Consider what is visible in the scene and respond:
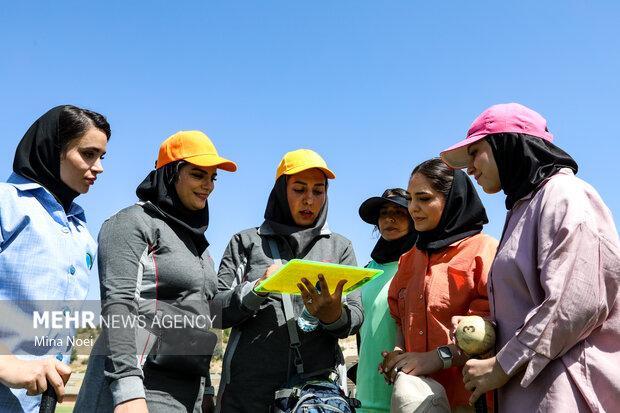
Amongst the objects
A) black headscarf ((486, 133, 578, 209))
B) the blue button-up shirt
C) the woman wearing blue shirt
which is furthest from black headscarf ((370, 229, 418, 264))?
the blue button-up shirt

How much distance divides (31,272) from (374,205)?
3.16m

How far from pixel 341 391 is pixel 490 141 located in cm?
165

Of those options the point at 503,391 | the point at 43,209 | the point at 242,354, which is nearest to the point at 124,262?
the point at 43,209

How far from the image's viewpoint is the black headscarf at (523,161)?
9.13 feet

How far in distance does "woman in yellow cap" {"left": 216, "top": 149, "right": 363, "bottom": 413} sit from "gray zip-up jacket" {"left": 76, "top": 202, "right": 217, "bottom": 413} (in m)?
0.30

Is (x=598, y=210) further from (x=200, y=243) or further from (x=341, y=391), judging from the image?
(x=200, y=243)

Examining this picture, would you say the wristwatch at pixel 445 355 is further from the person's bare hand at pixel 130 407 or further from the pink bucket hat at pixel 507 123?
the person's bare hand at pixel 130 407

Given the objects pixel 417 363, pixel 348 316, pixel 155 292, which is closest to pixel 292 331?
pixel 348 316

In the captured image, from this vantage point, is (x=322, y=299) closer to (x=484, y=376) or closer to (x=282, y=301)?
(x=282, y=301)

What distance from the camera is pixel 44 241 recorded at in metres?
2.71

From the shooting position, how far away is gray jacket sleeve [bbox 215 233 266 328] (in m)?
3.38

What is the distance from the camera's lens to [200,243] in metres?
3.55

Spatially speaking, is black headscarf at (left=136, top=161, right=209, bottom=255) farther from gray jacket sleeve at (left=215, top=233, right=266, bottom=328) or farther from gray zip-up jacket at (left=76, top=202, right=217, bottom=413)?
gray jacket sleeve at (left=215, top=233, right=266, bottom=328)

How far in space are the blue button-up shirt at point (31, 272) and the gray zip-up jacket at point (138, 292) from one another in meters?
0.19
